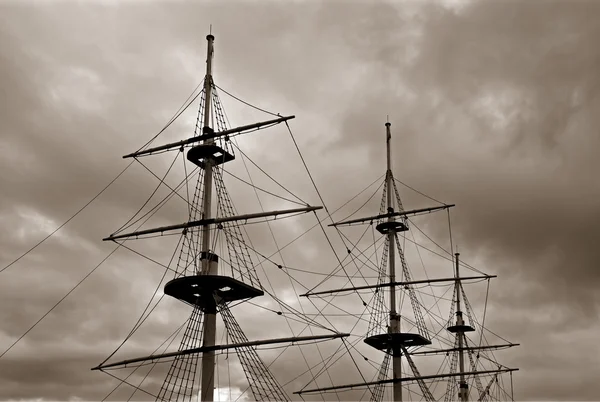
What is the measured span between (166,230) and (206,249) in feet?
7.00

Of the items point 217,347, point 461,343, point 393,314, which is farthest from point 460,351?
point 217,347

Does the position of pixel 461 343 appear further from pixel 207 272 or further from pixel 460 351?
pixel 207 272

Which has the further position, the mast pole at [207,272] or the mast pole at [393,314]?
the mast pole at [393,314]

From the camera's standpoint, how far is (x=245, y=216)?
3906cm

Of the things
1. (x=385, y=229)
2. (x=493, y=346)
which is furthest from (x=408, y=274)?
(x=493, y=346)

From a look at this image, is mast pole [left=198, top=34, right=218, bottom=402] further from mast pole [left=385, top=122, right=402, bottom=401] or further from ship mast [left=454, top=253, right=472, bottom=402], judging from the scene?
ship mast [left=454, top=253, right=472, bottom=402]

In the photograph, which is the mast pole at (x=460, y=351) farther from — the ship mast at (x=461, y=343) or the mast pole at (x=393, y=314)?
the mast pole at (x=393, y=314)

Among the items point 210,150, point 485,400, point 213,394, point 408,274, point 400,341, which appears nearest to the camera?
point 213,394

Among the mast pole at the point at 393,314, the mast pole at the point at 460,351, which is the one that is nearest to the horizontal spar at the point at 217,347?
the mast pole at the point at 393,314

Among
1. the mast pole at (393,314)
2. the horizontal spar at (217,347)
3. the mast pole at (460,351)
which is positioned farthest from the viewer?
the mast pole at (460,351)

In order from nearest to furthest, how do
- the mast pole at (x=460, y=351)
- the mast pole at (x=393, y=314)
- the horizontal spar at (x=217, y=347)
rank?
1. the horizontal spar at (x=217, y=347)
2. the mast pole at (x=393, y=314)
3. the mast pole at (x=460, y=351)

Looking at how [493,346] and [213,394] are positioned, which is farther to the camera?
[493,346]

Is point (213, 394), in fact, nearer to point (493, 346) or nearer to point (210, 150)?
point (210, 150)

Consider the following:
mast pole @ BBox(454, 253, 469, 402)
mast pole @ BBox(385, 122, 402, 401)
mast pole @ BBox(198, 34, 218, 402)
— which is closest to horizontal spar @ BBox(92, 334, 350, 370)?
mast pole @ BBox(198, 34, 218, 402)
